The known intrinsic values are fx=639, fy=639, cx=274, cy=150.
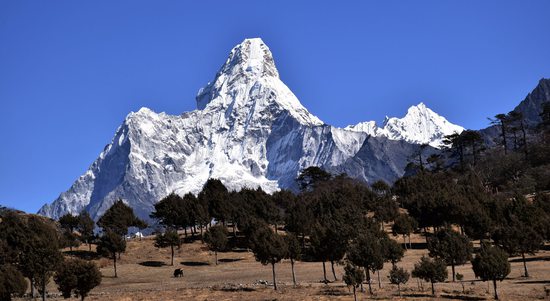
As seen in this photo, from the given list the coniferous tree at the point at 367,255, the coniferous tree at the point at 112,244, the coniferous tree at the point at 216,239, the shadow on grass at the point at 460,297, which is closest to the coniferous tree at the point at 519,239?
the shadow on grass at the point at 460,297

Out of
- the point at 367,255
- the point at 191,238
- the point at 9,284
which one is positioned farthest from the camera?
the point at 191,238

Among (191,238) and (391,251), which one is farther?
(191,238)

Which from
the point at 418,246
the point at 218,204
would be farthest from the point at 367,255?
the point at 218,204

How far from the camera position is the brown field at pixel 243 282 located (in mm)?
67625

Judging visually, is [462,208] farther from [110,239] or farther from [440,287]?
[110,239]

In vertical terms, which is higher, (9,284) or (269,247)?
(269,247)

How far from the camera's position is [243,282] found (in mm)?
84625

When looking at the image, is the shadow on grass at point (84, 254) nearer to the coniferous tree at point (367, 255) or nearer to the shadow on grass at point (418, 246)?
the shadow on grass at point (418, 246)

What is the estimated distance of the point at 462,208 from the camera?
10675 cm

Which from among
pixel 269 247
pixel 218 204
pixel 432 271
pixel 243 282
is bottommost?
pixel 243 282

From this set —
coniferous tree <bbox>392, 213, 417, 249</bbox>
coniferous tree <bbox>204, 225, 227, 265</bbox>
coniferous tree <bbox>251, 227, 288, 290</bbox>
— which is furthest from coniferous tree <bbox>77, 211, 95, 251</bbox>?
coniferous tree <bbox>392, 213, 417, 249</bbox>

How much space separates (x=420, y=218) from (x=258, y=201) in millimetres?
36371

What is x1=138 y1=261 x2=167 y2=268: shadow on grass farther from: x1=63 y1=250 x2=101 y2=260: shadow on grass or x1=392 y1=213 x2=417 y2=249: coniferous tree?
x1=392 y1=213 x2=417 y2=249: coniferous tree

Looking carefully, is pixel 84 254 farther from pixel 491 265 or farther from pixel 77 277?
pixel 491 265
